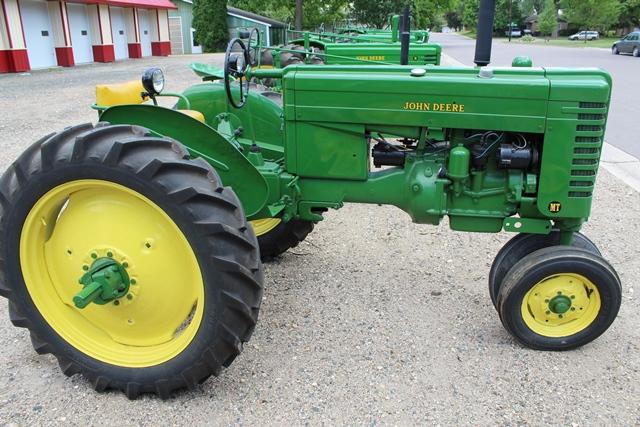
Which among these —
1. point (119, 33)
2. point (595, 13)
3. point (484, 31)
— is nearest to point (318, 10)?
point (119, 33)

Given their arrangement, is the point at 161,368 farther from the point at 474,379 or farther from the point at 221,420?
the point at 474,379

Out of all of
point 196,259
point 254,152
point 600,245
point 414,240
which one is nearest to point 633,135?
point 600,245

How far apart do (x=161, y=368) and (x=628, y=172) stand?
6.46 meters

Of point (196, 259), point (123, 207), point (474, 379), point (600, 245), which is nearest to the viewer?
point (196, 259)

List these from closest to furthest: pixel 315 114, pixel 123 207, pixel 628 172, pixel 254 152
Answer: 1. pixel 123 207
2. pixel 315 114
3. pixel 254 152
4. pixel 628 172

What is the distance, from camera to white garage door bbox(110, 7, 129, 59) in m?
26.0

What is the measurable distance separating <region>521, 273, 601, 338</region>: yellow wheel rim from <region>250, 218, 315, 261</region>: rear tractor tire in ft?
5.48

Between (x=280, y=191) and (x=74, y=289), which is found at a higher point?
(x=280, y=191)

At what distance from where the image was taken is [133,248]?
2.68 meters

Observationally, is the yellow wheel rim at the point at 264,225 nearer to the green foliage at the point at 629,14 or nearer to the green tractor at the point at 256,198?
the green tractor at the point at 256,198

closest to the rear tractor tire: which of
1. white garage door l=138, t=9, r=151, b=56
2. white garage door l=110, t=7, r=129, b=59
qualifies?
white garage door l=110, t=7, r=129, b=59

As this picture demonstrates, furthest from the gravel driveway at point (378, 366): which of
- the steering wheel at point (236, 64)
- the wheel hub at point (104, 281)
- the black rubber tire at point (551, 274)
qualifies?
the steering wheel at point (236, 64)

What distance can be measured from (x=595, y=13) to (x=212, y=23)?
129 ft

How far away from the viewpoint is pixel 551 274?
9.71ft
